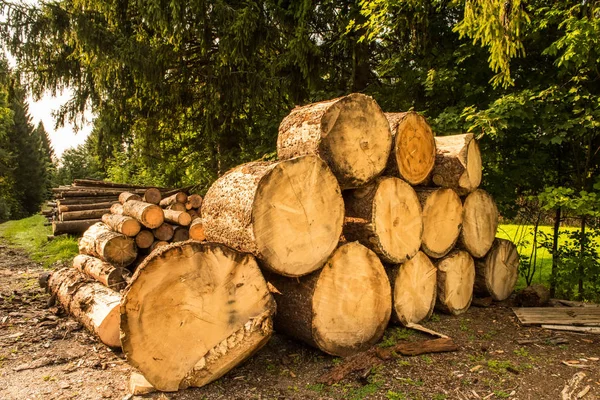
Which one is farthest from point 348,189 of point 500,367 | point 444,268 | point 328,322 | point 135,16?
point 135,16

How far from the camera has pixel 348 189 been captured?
3.76 meters

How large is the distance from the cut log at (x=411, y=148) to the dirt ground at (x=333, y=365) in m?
1.59

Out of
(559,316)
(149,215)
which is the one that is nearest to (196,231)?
(149,215)

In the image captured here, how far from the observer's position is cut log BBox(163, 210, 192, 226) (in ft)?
22.8

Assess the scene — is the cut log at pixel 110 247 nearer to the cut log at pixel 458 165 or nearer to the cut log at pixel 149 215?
the cut log at pixel 149 215

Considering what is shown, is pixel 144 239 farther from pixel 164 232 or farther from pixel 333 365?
pixel 333 365

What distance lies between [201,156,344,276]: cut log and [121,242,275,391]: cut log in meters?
0.21

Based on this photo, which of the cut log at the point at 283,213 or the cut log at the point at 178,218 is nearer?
the cut log at the point at 283,213

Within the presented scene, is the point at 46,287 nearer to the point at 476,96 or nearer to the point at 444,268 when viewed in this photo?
the point at 444,268

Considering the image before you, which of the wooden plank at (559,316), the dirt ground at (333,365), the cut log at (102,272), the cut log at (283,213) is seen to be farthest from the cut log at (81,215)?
the wooden plank at (559,316)

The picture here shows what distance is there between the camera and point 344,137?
11.4 feet

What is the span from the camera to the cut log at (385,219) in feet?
12.0

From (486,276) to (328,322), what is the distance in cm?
264

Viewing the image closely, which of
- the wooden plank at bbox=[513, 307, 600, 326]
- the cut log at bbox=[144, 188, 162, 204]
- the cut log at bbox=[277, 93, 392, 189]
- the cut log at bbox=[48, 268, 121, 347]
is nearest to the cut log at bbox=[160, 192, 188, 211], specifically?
the cut log at bbox=[144, 188, 162, 204]
